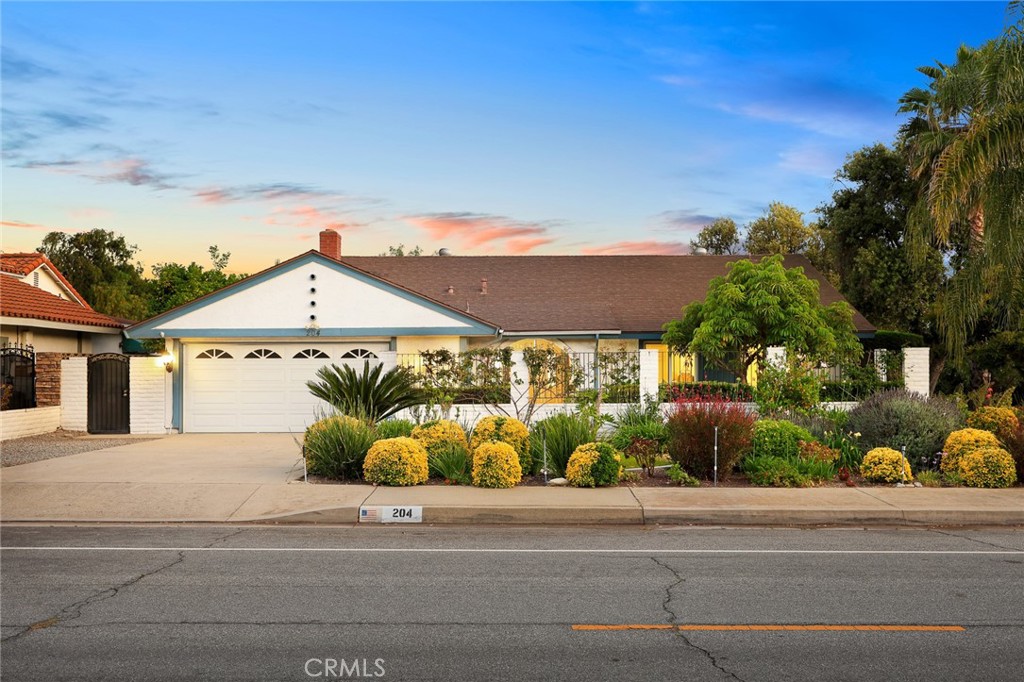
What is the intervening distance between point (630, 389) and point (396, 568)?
39.2 ft

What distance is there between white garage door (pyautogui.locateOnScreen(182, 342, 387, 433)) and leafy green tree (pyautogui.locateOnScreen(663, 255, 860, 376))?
9028 millimetres

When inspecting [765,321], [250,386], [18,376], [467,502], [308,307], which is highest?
[308,307]

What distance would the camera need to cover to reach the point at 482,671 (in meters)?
5.89

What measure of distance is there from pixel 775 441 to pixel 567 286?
666 inches

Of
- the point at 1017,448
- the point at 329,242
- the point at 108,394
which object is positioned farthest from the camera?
the point at 329,242

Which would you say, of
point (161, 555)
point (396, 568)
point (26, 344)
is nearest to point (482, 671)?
point (396, 568)

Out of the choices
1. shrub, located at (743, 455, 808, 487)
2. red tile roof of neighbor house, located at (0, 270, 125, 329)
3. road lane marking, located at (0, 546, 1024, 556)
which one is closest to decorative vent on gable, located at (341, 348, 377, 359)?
red tile roof of neighbor house, located at (0, 270, 125, 329)

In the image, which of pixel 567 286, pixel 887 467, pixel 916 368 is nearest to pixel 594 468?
pixel 887 467

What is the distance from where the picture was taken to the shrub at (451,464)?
46.5 feet

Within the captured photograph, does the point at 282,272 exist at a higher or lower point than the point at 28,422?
higher

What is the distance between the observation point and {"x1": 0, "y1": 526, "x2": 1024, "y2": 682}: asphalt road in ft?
19.8

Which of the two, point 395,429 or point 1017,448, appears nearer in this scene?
point 1017,448

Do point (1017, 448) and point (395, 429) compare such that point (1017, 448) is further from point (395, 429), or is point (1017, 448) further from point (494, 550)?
point (395, 429)

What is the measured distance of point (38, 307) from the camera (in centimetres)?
2416
